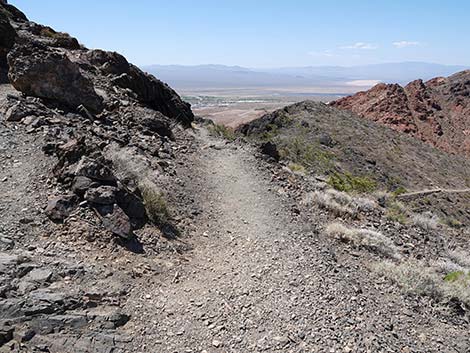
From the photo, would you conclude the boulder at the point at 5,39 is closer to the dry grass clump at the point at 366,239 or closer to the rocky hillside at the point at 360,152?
the dry grass clump at the point at 366,239

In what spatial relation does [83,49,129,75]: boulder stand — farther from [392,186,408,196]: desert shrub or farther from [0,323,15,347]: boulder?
Answer: [392,186,408,196]: desert shrub

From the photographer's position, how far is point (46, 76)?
12.5 metres

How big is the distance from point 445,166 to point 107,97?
3291 centimetres

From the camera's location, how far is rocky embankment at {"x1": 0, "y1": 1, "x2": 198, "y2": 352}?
5570 mm

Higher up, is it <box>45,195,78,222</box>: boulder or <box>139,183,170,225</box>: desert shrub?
<box>45,195,78,222</box>: boulder

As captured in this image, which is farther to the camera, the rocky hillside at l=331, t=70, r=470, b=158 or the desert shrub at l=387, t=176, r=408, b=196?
the rocky hillside at l=331, t=70, r=470, b=158

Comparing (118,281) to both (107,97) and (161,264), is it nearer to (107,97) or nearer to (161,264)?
(161,264)

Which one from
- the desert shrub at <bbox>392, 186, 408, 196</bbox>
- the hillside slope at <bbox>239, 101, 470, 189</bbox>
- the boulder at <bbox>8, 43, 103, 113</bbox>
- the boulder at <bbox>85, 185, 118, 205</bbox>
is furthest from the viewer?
the hillside slope at <bbox>239, 101, 470, 189</bbox>

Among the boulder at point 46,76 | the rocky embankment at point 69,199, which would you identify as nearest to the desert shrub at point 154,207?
the rocky embankment at point 69,199

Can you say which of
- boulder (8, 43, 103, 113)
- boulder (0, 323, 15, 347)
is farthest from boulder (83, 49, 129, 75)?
boulder (0, 323, 15, 347)

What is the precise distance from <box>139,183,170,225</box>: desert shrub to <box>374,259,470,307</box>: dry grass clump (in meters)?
4.52

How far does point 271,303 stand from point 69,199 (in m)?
4.11

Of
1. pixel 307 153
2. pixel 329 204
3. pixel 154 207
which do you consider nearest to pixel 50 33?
pixel 154 207

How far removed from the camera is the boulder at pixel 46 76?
1230cm
